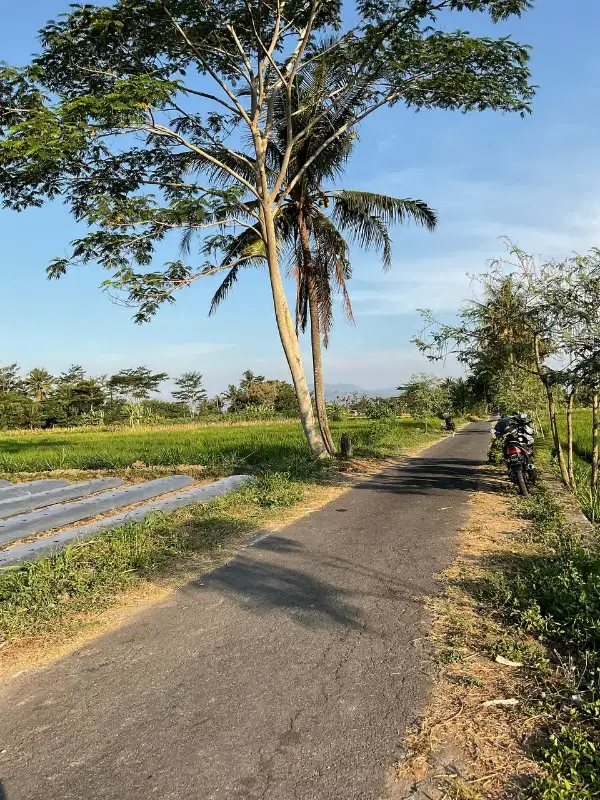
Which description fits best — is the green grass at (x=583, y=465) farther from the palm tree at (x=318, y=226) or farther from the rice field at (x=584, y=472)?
the palm tree at (x=318, y=226)

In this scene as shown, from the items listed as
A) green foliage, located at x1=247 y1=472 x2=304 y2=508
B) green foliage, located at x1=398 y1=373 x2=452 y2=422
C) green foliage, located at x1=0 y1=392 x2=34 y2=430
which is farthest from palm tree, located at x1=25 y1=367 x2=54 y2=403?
green foliage, located at x1=247 y1=472 x2=304 y2=508

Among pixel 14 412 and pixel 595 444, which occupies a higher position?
pixel 14 412

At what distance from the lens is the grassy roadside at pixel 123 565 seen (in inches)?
146

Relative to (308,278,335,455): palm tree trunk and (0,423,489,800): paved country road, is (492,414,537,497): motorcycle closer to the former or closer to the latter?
(0,423,489,800): paved country road

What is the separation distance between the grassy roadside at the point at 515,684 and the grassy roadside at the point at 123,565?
7.68 ft

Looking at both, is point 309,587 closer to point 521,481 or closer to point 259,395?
point 521,481

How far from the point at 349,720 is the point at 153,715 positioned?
0.92m

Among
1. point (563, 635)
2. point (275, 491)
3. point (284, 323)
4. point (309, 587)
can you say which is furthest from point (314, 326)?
point (563, 635)

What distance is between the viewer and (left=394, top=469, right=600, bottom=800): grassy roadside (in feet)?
6.73

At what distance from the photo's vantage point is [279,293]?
430 inches

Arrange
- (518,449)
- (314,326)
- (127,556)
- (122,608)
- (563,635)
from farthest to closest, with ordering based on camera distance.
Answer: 1. (314,326)
2. (518,449)
3. (127,556)
4. (122,608)
5. (563,635)

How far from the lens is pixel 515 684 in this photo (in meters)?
2.72

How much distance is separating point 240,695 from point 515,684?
4.51ft

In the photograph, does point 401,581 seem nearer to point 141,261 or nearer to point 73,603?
point 73,603
